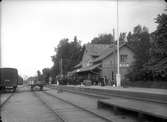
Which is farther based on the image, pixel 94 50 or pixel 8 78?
pixel 94 50

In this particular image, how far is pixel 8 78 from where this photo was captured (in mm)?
36469

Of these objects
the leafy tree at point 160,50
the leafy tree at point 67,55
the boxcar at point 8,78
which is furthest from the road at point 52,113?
the leafy tree at point 67,55

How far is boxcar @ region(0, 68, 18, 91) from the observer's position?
118 feet

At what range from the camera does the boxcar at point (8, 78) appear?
1411 inches

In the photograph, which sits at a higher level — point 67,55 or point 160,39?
point 67,55

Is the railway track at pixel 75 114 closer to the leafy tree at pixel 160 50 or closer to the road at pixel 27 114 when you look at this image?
the road at pixel 27 114

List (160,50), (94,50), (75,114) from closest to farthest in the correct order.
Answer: (75,114) < (160,50) < (94,50)

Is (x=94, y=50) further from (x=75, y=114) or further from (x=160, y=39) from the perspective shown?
(x=75, y=114)

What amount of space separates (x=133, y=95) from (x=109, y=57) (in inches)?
1327

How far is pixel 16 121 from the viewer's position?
11789 millimetres

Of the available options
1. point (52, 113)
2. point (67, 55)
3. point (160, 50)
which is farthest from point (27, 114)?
point (67, 55)

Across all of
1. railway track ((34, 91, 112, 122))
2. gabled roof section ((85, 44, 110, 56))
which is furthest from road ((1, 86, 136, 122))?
gabled roof section ((85, 44, 110, 56))

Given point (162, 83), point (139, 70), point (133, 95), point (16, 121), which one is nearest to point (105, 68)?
point (139, 70)

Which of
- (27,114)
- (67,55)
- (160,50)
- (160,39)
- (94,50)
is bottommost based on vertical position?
(27,114)
